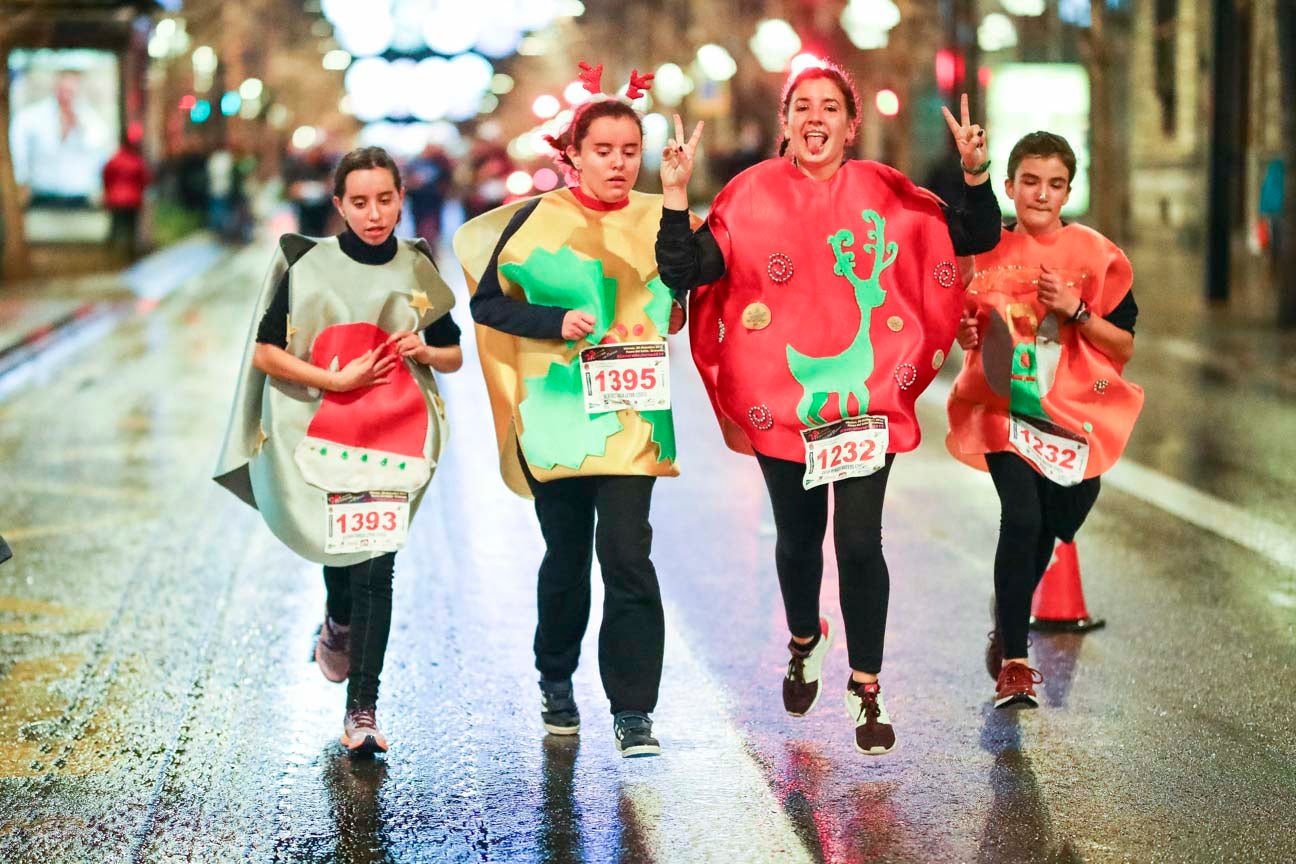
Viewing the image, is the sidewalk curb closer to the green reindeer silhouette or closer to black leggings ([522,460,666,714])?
black leggings ([522,460,666,714])

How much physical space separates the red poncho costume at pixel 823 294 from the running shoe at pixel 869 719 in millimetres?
711

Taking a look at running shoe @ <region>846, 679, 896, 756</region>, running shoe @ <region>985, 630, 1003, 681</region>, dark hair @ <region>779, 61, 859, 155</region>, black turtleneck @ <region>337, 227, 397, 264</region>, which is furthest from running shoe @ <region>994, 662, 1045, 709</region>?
black turtleneck @ <region>337, 227, 397, 264</region>

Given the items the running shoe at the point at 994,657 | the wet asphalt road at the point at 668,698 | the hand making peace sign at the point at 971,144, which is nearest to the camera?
the wet asphalt road at the point at 668,698

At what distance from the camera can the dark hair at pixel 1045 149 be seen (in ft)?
21.2

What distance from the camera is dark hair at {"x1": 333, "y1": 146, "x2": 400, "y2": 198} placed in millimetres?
5988

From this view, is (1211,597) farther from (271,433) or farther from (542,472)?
(271,433)

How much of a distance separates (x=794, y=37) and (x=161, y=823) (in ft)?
136

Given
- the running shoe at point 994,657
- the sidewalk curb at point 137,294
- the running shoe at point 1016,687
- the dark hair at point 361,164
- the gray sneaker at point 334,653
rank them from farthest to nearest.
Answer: the sidewalk curb at point 137,294
the running shoe at point 994,657
the gray sneaker at point 334,653
the running shoe at point 1016,687
the dark hair at point 361,164

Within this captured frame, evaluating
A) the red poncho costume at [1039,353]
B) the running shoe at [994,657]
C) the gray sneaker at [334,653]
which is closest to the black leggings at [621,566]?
the gray sneaker at [334,653]

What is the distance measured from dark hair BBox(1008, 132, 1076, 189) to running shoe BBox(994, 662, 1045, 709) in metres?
1.56

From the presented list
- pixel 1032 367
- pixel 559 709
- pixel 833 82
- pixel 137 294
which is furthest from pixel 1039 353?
pixel 137 294

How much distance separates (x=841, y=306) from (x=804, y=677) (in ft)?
3.90

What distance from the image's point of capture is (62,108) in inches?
1336

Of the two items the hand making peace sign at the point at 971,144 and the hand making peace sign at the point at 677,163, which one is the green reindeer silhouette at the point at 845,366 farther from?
the hand making peace sign at the point at 677,163
